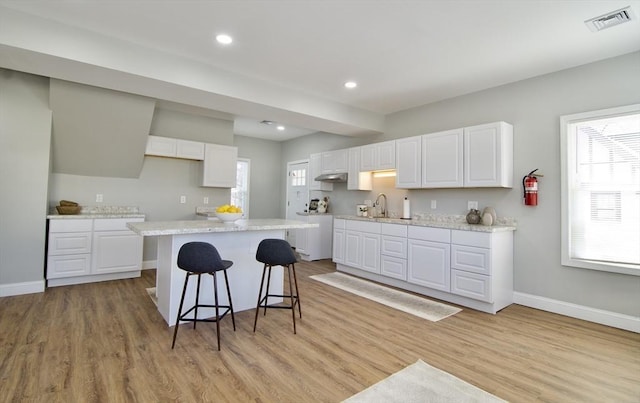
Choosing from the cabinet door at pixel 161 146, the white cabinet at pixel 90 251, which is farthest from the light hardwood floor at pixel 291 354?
the cabinet door at pixel 161 146

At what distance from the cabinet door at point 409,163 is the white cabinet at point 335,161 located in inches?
49.2

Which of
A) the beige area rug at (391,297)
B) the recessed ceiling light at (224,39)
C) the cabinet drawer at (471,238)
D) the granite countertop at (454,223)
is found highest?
the recessed ceiling light at (224,39)

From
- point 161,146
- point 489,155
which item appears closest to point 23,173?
point 161,146

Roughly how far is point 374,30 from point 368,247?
2.95 metres


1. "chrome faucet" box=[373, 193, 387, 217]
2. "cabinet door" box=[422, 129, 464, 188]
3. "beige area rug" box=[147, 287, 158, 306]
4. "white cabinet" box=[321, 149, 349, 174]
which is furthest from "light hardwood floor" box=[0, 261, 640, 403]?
"white cabinet" box=[321, 149, 349, 174]

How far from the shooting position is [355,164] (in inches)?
215

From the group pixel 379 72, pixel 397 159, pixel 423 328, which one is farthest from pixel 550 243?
pixel 379 72

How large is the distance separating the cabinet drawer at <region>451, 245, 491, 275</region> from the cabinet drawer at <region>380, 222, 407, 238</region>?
0.70 metres

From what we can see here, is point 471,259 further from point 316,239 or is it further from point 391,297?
point 316,239

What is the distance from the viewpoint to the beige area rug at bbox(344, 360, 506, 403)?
6.19 ft

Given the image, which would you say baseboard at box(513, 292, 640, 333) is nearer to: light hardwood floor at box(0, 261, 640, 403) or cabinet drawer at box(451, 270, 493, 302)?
light hardwood floor at box(0, 261, 640, 403)

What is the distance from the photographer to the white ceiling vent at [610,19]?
241 cm

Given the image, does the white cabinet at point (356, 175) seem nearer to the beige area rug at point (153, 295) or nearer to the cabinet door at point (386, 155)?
the cabinet door at point (386, 155)

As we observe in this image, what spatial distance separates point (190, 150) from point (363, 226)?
10.3 ft
